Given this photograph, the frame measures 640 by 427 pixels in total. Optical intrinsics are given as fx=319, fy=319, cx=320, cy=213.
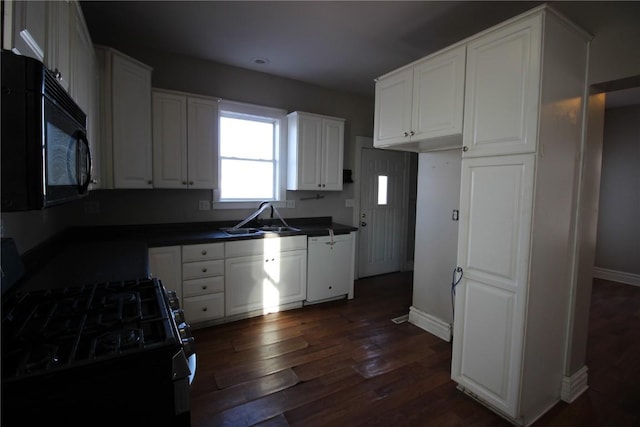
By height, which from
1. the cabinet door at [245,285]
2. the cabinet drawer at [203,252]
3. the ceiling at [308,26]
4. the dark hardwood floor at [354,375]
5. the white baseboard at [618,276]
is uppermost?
the ceiling at [308,26]

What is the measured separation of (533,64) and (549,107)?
0.81 ft

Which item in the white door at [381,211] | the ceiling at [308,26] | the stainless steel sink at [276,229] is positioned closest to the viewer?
the ceiling at [308,26]

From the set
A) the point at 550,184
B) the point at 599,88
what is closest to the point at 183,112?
the point at 550,184

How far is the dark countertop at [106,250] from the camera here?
1568 millimetres

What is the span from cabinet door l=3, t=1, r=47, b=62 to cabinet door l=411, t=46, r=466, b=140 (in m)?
2.14

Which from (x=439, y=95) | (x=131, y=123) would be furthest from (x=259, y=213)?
(x=439, y=95)

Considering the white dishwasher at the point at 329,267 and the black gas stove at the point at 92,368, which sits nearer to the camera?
the black gas stove at the point at 92,368

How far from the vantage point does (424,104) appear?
238 centimetres

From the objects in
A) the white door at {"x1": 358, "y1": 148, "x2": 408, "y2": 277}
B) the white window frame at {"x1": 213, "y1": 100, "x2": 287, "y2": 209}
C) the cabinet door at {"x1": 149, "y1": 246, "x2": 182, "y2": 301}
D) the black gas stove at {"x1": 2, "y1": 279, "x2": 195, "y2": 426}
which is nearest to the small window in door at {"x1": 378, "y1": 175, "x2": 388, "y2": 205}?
the white door at {"x1": 358, "y1": 148, "x2": 408, "y2": 277}

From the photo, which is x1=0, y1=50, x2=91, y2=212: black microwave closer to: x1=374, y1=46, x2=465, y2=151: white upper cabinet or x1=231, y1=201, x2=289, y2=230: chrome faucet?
x1=374, y1=46, x2=465, y2=151: white upper cabinet

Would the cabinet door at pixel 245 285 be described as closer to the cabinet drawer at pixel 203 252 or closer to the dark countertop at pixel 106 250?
the cabinet drawer at pixel 203 252

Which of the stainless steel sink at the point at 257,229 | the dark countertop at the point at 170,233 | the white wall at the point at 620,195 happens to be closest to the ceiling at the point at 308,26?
the stainless steel sink at the point at 257,229

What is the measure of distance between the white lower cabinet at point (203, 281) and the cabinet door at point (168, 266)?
1.7 inches

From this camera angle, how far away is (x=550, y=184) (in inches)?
70.8
